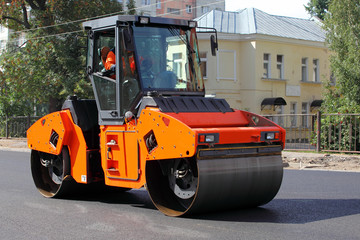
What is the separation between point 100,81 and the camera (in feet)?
30.8

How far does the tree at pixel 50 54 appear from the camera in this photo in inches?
1212

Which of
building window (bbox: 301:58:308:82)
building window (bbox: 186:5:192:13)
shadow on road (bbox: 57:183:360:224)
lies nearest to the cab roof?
shadow on road (bbox: 57:183:360:224)

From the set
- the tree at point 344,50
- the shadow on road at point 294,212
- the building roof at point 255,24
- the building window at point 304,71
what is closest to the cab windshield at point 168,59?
the shadow on road at point 294,212

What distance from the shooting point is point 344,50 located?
2692 centimetres

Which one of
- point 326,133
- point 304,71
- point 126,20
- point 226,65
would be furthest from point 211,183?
point 304,71

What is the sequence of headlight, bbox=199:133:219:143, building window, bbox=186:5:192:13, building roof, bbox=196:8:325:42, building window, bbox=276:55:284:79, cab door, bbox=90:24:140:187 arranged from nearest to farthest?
1. headlight, bbox=199:133:219:143
2. cab door, bbox=90:24:140:187
3. building roof, bbox=196:8:325:42
4. building window, bbox=276:55:284:79
5. building window, bbox=186:5:192:13

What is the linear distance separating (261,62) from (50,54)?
12413 millimetres

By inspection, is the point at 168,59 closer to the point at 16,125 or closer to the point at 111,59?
the point at 111,59

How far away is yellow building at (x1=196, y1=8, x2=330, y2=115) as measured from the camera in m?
35.0

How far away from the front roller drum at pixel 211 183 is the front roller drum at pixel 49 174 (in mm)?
2217

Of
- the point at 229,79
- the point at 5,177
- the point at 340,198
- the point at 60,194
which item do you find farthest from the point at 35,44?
the point at 340,198

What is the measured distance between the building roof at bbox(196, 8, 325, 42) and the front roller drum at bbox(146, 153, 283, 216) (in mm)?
27856

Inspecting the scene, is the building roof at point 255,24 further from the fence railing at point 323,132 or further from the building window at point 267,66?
the fence railing at point 323,132

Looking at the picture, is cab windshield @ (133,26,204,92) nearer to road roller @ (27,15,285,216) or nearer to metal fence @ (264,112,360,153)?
road roller @ (27,15,285,216)
